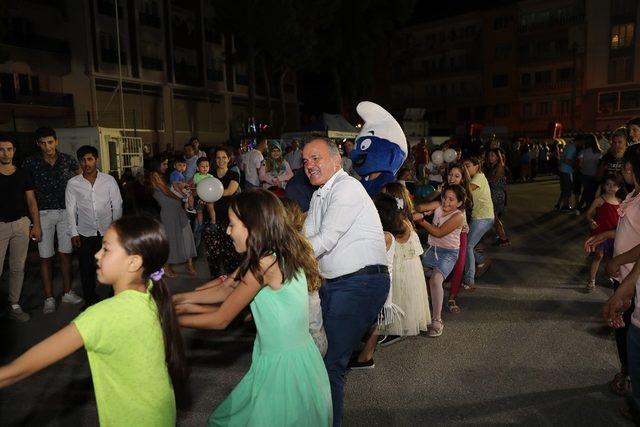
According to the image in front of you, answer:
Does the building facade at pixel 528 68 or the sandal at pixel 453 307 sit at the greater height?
the building facade at pixel 528 68

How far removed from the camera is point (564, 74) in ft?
152

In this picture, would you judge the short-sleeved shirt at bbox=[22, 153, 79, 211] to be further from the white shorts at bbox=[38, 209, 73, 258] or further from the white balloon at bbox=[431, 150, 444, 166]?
the white balloon at bbox=[431, 150, 444, 166]

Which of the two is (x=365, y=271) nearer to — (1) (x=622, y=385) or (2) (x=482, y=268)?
(1) (x=622, y=385)

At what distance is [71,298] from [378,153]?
13.9ft

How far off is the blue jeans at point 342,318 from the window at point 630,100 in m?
47.2

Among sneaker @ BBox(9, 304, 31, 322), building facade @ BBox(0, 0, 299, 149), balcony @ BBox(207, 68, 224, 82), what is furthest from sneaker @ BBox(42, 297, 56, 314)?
balcony @ BBox(207, 68, 224, 82)

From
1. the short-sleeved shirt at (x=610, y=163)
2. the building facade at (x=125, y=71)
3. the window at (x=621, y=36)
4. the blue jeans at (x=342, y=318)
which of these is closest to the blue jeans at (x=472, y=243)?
the short-sleeved shirt at (x=610, y=163)

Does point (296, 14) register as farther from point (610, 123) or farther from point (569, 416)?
point (569, 416)

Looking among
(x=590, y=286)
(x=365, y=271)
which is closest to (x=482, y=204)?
(x=590, y=286)

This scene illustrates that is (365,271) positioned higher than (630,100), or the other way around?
(630,100)

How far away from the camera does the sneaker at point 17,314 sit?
6.01m

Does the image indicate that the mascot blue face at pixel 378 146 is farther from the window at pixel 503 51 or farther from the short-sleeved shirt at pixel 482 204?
the window at pixel 503 51

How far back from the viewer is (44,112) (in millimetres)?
27828

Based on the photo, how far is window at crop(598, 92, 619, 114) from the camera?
43.3 metres
